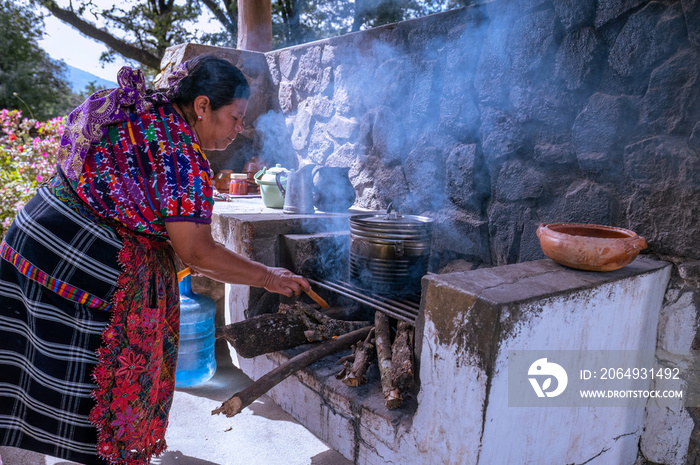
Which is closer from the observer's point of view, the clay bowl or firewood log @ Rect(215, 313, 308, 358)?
the clay bowl

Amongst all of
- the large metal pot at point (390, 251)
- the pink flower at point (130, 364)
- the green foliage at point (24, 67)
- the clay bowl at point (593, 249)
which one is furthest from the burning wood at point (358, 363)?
Answer: the green foliage at point (24, 67)

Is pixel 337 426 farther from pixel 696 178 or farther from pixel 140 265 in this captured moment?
pixel 696 178

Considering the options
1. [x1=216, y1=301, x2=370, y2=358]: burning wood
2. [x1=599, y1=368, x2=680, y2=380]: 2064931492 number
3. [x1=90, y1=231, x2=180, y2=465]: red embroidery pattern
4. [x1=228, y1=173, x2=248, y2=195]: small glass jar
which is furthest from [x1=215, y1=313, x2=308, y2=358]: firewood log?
[x1=228, y1=173, x2=248, y2=195]: small glass jar

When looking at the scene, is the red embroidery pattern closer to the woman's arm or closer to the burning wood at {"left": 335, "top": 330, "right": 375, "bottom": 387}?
the woman's arm

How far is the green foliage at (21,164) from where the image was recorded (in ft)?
18.2

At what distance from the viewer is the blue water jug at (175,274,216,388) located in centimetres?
381

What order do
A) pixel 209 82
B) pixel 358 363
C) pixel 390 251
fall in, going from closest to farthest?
pixel 209 82 → pixel 358 363 → pixel 390 251

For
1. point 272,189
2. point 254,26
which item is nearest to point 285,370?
point 272,189

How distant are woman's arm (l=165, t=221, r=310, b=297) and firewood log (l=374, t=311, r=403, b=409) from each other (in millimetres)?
578

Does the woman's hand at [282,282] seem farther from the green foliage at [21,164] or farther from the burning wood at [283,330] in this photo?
the green foliage at [21,164]

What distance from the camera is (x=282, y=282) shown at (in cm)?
241

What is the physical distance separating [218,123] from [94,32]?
10751 mm

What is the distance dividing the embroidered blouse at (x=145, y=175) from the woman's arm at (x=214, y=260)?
0.05 meters

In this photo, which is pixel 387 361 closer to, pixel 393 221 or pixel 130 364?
pixel 393 221
